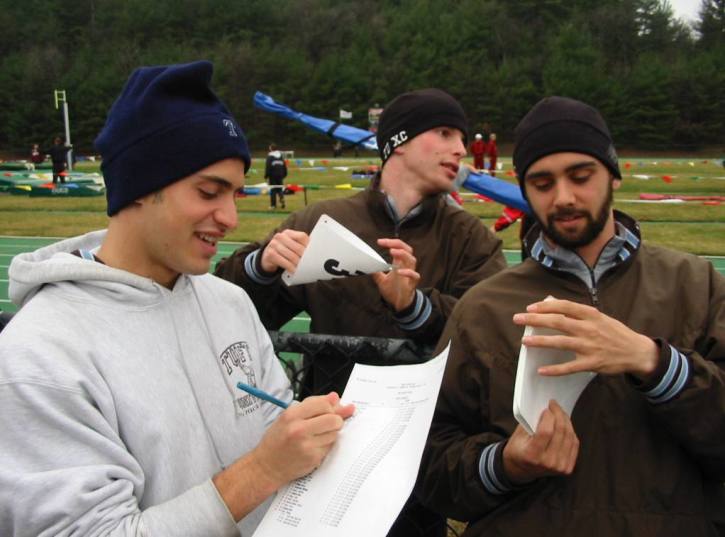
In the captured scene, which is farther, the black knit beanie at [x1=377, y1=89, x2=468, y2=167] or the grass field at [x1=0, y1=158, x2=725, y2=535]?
the grass field at [x1=0, y1=158, x2=725, y2=535]

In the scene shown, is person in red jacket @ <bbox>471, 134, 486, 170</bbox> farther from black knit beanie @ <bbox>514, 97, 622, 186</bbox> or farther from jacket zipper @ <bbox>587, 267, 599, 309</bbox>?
jacket zipper @ <bbox>587, 267, 599, 309</bbox>

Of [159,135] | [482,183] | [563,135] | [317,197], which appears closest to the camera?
[159,135]

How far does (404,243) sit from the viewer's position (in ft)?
9.19

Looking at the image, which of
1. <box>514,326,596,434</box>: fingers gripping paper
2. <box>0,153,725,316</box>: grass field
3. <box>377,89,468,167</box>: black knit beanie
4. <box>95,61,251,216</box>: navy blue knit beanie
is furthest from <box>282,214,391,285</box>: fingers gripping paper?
<box>0,153,725,316</box>: grass field

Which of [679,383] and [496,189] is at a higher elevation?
[679,383]

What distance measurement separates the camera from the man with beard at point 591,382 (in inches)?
74.7

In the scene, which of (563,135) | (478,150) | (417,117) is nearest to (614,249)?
(563,135)

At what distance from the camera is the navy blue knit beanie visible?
1769mm

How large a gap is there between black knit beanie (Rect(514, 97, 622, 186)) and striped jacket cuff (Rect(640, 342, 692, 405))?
0.75 meters

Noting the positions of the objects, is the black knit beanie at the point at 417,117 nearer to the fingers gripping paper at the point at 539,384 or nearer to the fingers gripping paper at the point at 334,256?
the fingers gripping paper at the point at 334,256

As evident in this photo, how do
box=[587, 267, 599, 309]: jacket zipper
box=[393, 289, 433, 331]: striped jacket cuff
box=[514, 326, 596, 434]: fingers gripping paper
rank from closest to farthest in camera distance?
box=[514, 326, 596, 434]: fingers gripping paper → box=[587, 267, 599, 309]: jacket zipper → box=[393, 289, 433, 331]: striped jacket cuff

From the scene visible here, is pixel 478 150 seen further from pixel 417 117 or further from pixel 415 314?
pixel 415 314

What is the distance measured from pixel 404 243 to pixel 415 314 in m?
0.28

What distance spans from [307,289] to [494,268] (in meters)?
0.80
